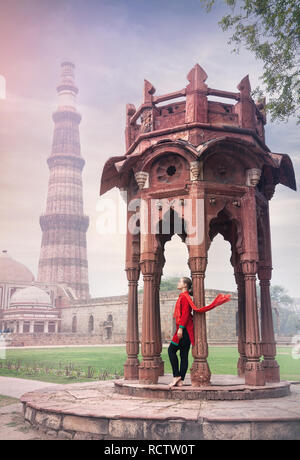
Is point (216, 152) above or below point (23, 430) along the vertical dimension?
above

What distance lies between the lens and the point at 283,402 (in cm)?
551

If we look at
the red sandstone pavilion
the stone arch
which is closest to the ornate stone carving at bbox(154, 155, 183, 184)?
the red sandstone pavilion

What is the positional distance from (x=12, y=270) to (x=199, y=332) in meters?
54.8

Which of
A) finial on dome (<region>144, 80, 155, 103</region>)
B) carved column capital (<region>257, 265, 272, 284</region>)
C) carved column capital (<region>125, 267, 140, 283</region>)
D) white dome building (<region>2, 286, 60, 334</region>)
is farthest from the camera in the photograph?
white dome building (<region>2, 286, 60, 334</region>)

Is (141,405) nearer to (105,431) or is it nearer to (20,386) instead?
(105,431)

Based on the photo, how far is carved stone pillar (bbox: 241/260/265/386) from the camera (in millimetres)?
6094

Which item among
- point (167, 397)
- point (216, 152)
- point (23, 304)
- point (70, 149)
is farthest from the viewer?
point (70, 149)

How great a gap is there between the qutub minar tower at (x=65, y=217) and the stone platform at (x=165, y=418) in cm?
5236

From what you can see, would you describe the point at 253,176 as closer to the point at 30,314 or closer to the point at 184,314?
the point at 184,314

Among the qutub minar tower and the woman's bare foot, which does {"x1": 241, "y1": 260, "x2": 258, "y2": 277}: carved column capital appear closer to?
the woman's bare foot

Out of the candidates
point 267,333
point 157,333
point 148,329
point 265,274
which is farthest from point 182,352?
point 265,274

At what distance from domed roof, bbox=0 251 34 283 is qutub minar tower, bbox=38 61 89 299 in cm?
184

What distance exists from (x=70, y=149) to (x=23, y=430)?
187 ft

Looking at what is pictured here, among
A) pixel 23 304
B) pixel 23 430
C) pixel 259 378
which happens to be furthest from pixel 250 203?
pixel 23 304
